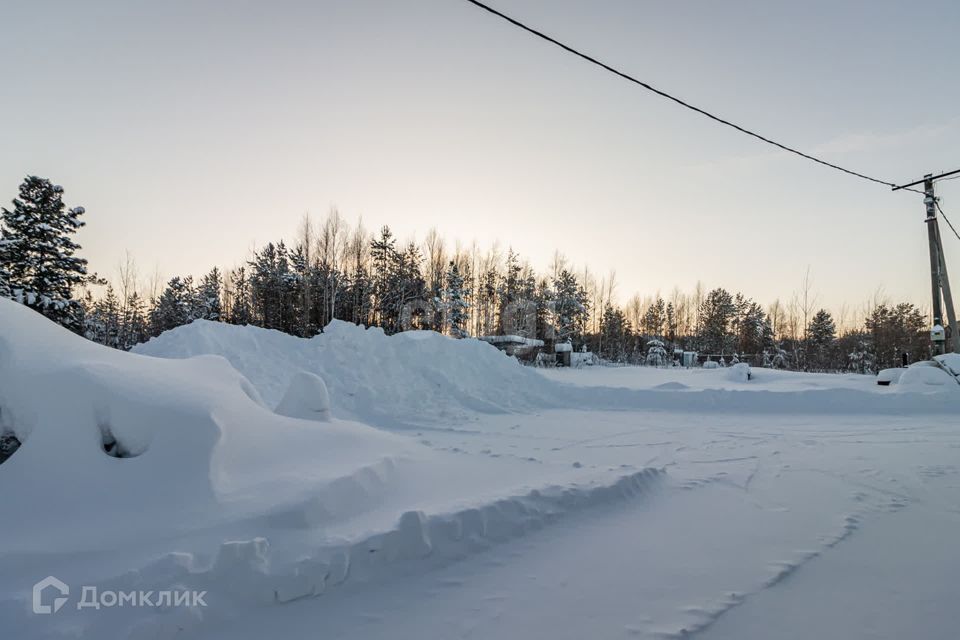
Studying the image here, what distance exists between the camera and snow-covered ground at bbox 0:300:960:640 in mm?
2363

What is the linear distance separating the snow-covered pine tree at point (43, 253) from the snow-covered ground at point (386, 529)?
69.9 feet

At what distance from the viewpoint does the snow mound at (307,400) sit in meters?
5.17

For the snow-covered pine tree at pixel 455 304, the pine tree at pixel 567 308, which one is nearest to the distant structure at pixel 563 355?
the snow-covered pine tree at pixel 455 304

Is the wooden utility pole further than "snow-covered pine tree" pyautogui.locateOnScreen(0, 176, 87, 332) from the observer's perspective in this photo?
No

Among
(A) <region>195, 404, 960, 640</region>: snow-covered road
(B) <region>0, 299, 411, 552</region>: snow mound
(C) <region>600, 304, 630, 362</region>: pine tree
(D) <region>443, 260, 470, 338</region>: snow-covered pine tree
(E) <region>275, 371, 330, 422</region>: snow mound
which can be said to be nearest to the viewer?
(A) <region>195, 404, 960, 640</region>: snow-covered road

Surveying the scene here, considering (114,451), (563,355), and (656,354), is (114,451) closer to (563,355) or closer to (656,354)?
(563,355)

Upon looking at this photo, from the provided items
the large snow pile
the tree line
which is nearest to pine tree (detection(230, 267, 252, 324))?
the tree line

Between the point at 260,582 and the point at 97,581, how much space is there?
2.78 feet

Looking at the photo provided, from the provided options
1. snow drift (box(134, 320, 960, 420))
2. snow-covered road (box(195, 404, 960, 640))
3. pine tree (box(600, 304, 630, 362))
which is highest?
pine tree (box(600, 304, 630, 362))

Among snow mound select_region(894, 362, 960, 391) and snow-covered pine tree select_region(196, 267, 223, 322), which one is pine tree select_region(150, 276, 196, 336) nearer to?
snow-covered pine tree select_region(196, 267, 223, 322)

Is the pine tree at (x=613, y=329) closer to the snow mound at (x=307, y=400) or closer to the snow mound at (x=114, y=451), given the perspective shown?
the snow mound at (x=307, y=400)

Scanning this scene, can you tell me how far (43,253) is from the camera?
19.5m

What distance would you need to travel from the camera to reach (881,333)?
4116 centimetres

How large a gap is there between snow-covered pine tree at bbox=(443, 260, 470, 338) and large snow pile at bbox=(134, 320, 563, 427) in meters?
21.3
